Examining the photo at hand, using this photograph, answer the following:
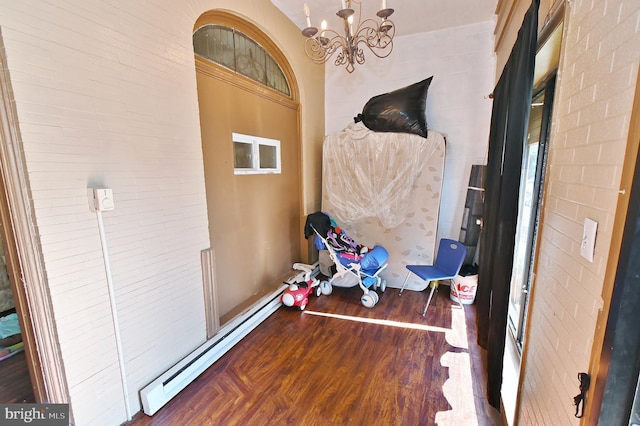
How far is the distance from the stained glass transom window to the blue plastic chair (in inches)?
97.0

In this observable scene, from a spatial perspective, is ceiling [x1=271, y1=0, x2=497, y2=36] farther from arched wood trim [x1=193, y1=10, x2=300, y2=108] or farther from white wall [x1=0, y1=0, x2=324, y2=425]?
white wall [x1=0, y1=0, x2=324, y2=425]

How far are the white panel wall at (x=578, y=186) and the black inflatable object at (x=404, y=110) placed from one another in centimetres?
192

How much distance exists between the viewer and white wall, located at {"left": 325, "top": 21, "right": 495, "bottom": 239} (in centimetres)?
296

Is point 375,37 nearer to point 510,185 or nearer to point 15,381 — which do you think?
point 510,185

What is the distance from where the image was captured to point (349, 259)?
2928mm

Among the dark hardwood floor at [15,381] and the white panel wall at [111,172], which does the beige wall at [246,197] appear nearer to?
the white panel wall at [111,172]

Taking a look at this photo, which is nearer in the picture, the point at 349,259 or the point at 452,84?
the point at 349,259

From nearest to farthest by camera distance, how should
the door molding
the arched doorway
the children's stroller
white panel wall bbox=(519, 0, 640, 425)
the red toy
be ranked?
white panel wall bbox=(519, 0, 640, 425) → the door molding → the arched doorway → the red toy → the children's stroller

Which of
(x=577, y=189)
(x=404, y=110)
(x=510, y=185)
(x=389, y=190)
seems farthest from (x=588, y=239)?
(x=404, y=110)

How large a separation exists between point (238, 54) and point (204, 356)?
8.16 ft

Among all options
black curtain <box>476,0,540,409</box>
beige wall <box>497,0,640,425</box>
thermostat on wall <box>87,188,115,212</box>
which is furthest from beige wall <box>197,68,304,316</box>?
beige wall <box>497,0,640,425</box>

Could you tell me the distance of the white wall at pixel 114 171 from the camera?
1180mm

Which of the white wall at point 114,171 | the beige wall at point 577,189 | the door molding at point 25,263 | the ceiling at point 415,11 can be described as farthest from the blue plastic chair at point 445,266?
the door molding at point 25,263

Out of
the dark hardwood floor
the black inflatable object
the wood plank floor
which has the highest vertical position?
the black inflatable object
